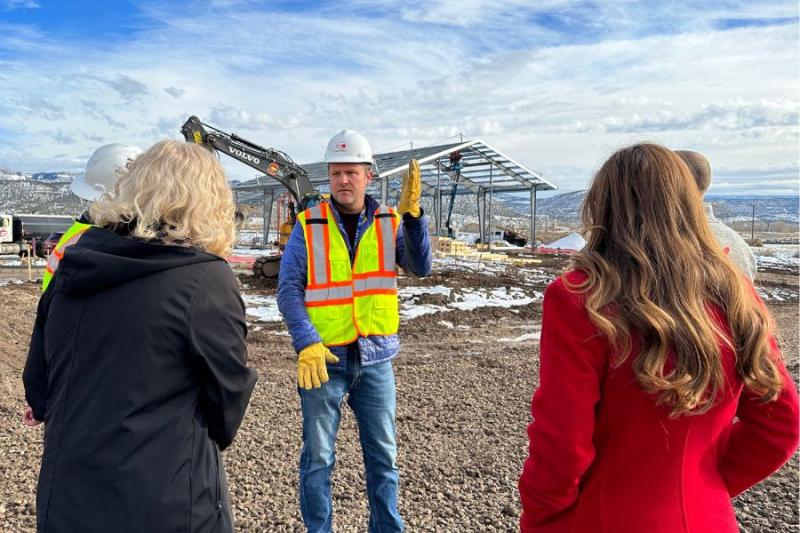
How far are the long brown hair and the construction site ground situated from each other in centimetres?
248

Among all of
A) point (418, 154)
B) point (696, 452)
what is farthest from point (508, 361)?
point (418, 154)

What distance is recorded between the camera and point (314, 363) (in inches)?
111

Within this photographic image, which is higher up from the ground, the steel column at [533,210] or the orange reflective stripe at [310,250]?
the steel column at [533,210]

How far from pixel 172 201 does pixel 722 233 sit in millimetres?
2832

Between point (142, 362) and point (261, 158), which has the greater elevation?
point (261, 158)

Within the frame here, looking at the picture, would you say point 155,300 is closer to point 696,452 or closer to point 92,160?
point 696,452

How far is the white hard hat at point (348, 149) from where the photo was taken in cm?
321

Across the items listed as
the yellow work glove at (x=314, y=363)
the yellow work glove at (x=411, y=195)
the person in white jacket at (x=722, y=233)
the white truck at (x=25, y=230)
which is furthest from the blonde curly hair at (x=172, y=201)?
the white truck at (x=25, y=230)

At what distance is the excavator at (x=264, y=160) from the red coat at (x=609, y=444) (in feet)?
41.1

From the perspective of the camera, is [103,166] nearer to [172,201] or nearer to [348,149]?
[348,149]

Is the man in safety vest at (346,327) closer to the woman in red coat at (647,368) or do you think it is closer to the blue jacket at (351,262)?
the blue jacket at (351,262)

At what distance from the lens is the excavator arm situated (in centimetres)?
1382

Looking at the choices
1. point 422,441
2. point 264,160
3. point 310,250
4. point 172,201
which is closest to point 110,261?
point 172,201

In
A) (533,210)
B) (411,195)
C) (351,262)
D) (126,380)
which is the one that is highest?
(533,210)
